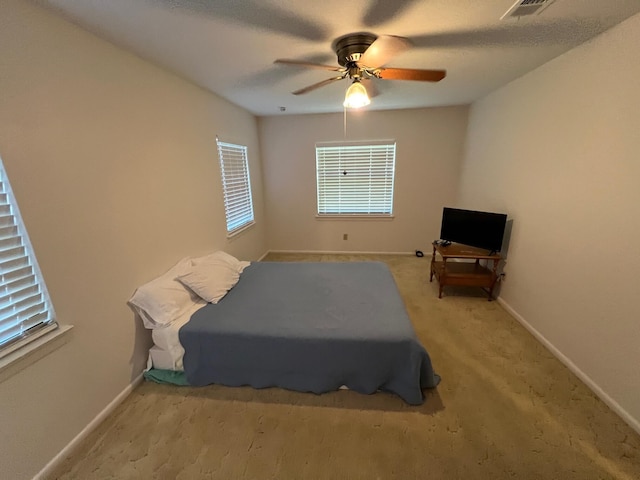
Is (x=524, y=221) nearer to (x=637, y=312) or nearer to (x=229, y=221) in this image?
(x=637, y=312)

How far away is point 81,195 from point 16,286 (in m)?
0.58

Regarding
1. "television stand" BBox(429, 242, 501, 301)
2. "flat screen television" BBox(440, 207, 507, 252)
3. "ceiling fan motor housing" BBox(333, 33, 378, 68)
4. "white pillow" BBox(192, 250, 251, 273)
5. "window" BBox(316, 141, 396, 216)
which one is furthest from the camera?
"window" BBox(316, 141, 396, 216)

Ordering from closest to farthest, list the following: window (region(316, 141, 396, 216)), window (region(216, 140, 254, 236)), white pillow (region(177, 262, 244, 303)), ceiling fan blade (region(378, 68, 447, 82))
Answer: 1. ceiling fan blade (region(378, 68, 447, 82))
2. white pillow (region(177, 262, 244, 303))
3. window (region(216, 140, 254, 236))
4. window (region(316, 141, 396, 216))

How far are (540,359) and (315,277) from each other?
2.08 meters

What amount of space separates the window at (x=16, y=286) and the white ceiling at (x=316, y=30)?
111 centimetres

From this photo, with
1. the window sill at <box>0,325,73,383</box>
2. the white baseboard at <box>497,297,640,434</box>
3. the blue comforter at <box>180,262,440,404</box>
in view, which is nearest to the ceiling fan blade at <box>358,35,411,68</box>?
the blue comforter at <box>180,262,440,404</box>

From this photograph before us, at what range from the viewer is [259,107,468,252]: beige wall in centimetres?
425

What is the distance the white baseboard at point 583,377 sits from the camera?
5.53 feet

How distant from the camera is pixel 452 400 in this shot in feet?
6.19

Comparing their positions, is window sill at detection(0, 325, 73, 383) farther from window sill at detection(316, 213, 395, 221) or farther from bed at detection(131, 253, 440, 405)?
window sill at detection(316, 213, 395, 221)

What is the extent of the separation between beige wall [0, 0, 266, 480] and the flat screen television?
322 centimetres

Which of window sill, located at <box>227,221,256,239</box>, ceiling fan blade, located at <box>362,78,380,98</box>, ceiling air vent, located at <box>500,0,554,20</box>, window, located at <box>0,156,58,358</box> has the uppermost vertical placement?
ceiling fan blade, located at <box>362,78,380,98</box>

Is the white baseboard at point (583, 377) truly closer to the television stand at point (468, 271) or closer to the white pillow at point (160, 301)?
the television stand at point (468, 271)

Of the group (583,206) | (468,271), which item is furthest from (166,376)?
(583,206)
